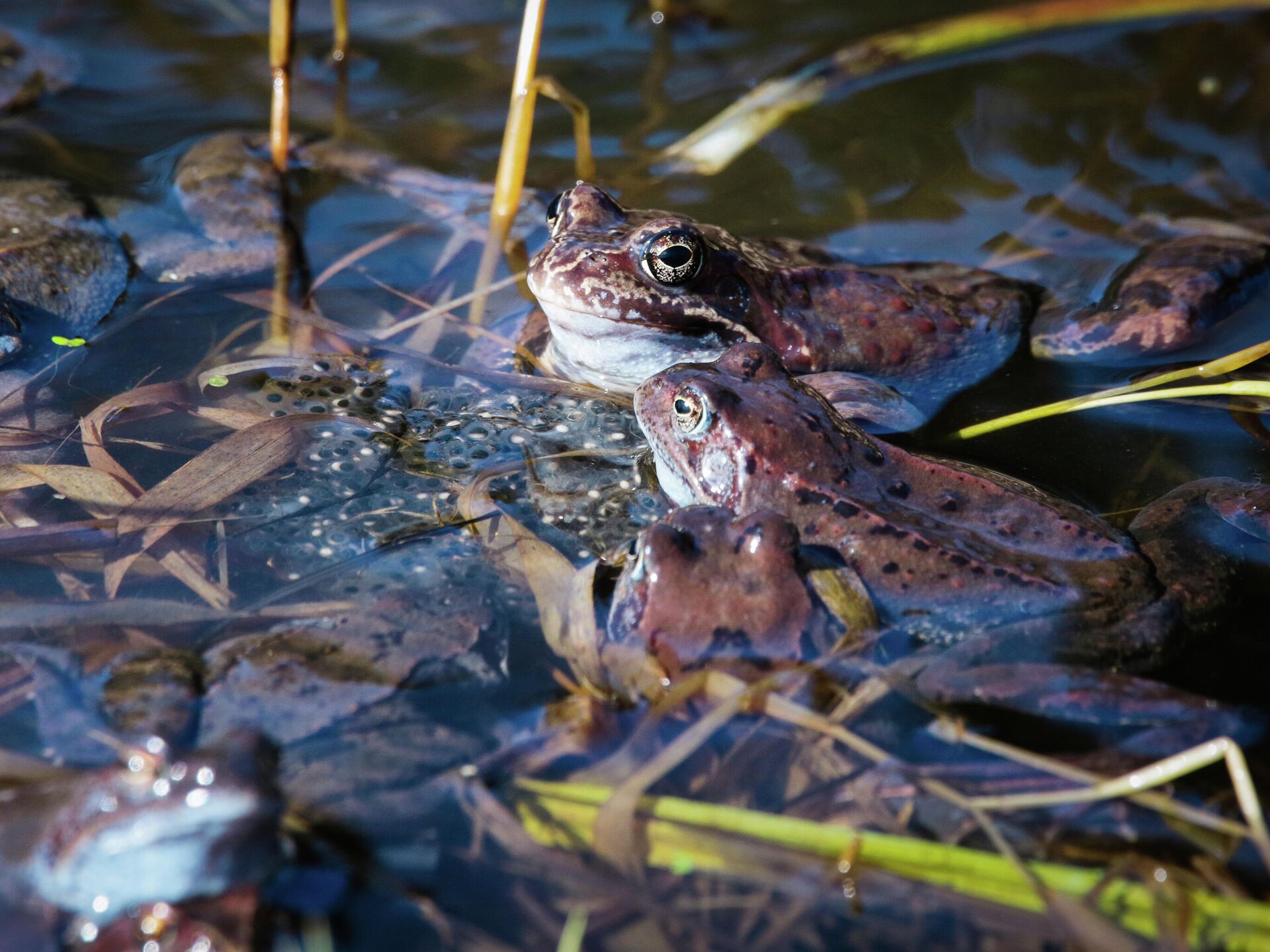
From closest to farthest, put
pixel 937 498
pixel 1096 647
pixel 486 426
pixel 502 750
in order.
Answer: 1. pixel 502 750
2. pixel 1096 647
3. pixel 937 498
4. pixel 486 426

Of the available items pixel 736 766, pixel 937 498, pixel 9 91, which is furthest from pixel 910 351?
pixel 9 91

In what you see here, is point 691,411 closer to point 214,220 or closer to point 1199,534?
point 1199,534

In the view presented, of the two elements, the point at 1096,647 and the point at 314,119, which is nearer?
the point at 1096,647

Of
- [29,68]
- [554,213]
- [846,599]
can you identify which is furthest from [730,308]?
[29,68]

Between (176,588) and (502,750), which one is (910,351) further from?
(176,588)

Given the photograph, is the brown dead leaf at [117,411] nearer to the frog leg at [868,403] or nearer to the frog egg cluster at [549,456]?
the frog egg cluster at [549,456]

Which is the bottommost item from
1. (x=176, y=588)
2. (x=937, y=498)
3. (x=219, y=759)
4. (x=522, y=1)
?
(x=176, y=588)

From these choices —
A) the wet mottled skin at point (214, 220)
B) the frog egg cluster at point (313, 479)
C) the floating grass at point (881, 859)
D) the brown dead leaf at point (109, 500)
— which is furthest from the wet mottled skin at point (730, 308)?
the floating grass at point (881, 859)
